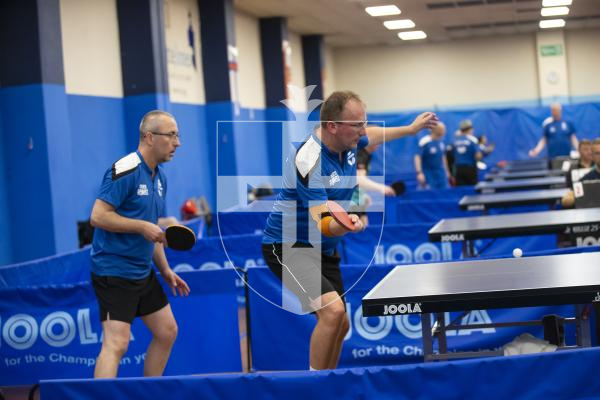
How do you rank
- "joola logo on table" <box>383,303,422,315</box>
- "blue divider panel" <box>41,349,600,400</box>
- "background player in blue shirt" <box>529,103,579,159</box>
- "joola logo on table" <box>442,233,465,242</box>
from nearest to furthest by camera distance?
"blue divider panel" <box>41,349,600,400</box>
"joola logo on table" <box>383,303,422,315</box>
"joola logo on table" <box>442,233,465,242</box>
"background player in blue shirt" <box>529,103,579,159</box>

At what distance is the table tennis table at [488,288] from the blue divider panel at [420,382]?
2.10ft

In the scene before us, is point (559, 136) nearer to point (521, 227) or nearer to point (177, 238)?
point (521, 227)

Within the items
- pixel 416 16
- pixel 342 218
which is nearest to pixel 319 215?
pixel 342 218

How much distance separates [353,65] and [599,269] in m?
22.0

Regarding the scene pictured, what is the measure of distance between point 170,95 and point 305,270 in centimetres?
959

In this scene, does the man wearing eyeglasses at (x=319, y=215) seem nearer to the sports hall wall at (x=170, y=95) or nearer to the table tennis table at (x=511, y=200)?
the table tennis table at (x=511, y=200)

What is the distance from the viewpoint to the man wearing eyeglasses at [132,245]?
4.61 m

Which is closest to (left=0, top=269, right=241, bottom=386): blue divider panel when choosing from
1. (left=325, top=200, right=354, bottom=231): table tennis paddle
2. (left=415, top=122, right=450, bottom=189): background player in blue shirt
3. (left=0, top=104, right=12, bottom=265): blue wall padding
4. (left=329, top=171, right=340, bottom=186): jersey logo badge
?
(left=329, top=171, right=340, bottom=186): jersey logo badge

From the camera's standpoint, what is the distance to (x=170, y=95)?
1380cm

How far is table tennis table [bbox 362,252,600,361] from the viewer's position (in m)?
3.58

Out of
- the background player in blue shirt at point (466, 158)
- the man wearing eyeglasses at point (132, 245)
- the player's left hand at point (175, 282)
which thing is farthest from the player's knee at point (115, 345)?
the background player in blue shirt at point (466, 158)

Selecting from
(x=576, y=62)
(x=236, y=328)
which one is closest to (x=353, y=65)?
(x=576, y=62)

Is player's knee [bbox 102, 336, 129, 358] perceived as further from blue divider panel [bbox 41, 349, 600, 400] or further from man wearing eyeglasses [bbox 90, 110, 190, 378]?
blue divider panel [bbox 41, 349, 600, 400]

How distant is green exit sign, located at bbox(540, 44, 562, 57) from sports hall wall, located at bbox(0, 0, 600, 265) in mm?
302
